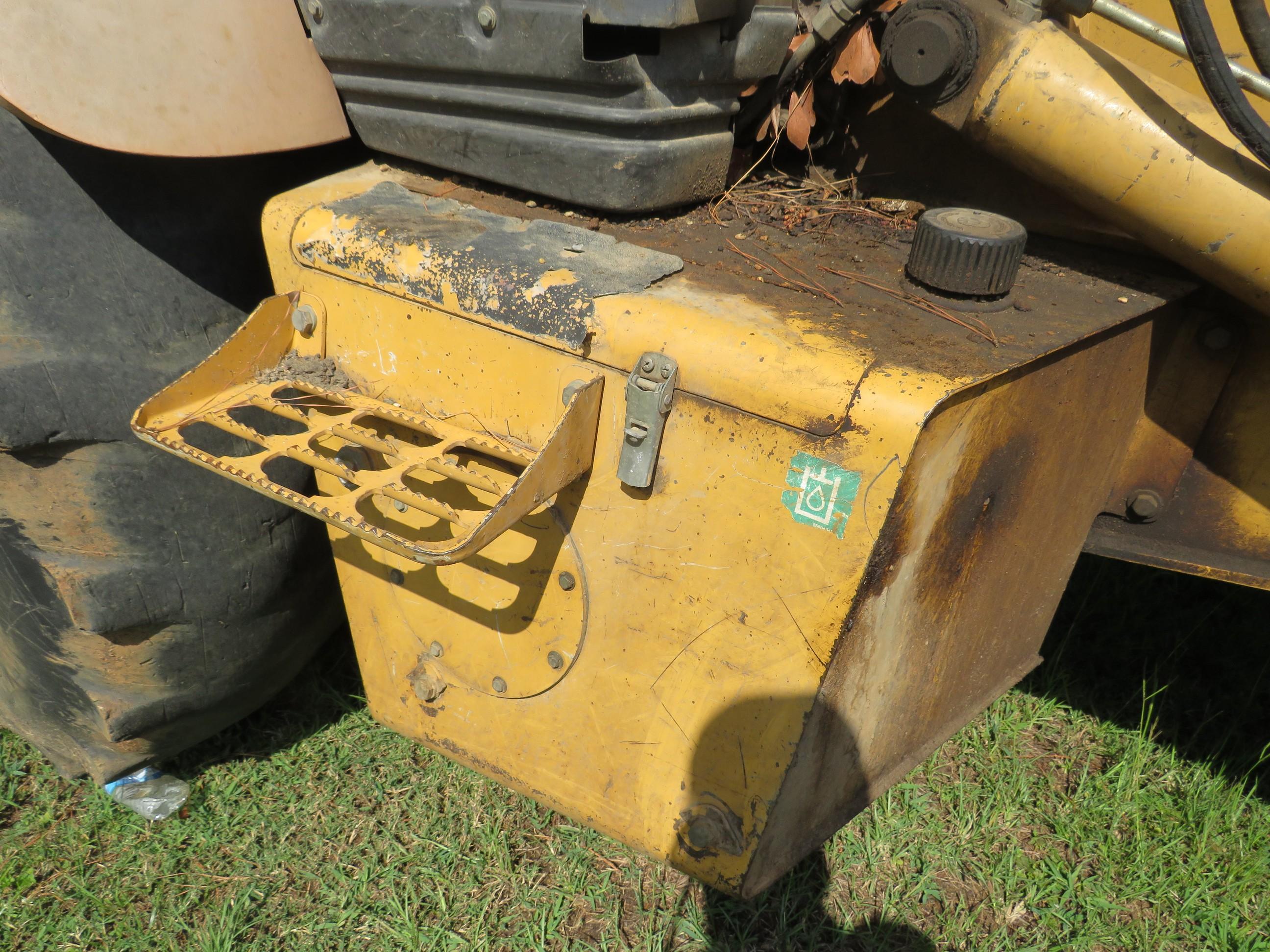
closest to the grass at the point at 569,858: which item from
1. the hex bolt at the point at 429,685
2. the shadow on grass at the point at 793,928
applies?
the shadow on grass at the point at 793,928

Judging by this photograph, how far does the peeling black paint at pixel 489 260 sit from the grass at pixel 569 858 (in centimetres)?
96

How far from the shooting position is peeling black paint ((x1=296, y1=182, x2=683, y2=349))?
1.09 meters

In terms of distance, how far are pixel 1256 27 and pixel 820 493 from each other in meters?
0.64

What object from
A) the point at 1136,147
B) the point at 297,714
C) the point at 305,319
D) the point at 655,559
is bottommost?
the point at 297,714

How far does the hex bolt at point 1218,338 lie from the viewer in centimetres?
129

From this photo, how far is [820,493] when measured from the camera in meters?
0.96

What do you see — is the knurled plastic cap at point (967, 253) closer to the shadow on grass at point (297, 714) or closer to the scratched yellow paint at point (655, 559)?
the scratched yellow paint at point (655, 559)

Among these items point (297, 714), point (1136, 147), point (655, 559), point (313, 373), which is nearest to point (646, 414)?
point (655, 559)

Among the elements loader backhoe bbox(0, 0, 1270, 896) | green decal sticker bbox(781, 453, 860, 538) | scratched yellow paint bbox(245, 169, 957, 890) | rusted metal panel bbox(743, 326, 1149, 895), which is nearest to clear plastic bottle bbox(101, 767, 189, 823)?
loader backhoe bbox(0, 0, 1270, 896)

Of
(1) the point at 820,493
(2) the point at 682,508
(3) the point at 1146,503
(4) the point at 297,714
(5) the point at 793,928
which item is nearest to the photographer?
(1) the point at 820,493

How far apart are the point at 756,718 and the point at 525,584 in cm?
35

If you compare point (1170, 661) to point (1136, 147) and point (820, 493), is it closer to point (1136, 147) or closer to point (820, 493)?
point (1136, 147)

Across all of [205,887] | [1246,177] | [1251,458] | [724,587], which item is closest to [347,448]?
[724,587]

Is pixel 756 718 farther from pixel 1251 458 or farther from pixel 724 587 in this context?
pixel 1251 458
